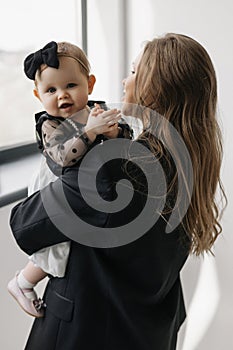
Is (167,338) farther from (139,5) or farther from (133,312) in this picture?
(139,5)

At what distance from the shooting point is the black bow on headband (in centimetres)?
118

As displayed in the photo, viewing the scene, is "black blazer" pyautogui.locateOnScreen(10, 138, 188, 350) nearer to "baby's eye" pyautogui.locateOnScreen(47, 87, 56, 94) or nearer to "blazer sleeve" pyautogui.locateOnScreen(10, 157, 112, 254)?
"blazer sleeve" pyautogui.locateOnScreen(10, 157, 112, 254)

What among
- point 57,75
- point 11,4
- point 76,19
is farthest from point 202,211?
point 76,19

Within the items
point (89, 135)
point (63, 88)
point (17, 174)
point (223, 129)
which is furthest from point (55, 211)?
point (223, 129)

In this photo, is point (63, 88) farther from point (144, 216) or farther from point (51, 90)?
point (144, 216)

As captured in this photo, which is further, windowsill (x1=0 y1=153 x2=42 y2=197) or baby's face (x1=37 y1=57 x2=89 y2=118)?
windowsill (x1=0 y1=153 x2=42 y2=197)

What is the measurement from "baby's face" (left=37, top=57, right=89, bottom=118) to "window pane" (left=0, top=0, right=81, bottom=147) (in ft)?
2.64

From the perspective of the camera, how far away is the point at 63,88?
121cm

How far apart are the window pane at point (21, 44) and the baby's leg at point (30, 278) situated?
769 mm

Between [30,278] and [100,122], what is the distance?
0.41m

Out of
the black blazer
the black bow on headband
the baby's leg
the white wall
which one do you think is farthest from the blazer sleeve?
the white wall

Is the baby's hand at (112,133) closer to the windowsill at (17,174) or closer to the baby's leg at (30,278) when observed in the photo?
the baby's leg at (30,278)

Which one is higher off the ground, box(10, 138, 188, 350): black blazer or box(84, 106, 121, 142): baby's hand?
box(84, 106, 121, 142): baby's hand

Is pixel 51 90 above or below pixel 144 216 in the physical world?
above
